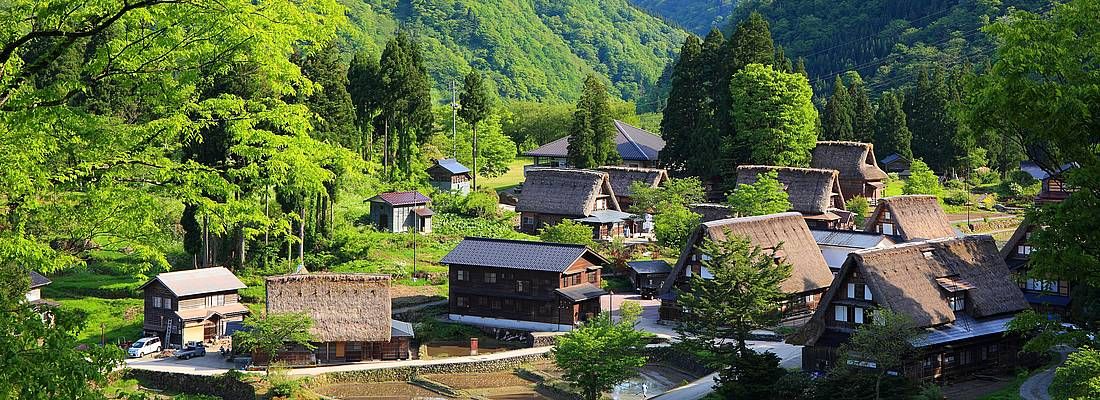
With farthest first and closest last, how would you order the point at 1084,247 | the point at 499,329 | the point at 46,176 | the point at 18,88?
the point at 499,329 < the point at 1084,247 < the point at 46,176 < the point at 18,88

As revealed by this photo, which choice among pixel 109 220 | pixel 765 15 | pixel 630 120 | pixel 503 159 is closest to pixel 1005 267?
pixel 109 220

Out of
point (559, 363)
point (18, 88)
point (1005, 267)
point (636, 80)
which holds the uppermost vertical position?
point (636, 80)

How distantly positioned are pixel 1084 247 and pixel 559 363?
15.9 m

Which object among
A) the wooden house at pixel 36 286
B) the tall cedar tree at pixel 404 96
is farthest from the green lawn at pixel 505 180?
the wooden house at pixel 36 286

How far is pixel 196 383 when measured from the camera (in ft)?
109

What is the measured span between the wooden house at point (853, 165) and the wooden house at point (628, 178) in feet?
27.7

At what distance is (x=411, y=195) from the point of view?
167ft

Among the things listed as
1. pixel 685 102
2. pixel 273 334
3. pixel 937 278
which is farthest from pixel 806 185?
pixel 273 334

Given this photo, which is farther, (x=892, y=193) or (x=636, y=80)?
(x=636, y=80)

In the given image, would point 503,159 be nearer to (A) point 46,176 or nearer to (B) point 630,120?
(B) point 630,120

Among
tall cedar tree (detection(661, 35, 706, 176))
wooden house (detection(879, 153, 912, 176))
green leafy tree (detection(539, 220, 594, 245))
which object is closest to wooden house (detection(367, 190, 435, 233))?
green leafy tree (detection(539, 220, 594, 245))

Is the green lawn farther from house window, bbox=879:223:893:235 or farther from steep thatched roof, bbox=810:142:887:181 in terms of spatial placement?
house window, bbox=879:223:893:235

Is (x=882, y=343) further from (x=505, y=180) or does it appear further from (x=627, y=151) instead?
(x=505, y=180)

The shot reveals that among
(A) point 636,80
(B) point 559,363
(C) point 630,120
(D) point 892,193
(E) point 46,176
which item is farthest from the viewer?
(A) point 636,80
